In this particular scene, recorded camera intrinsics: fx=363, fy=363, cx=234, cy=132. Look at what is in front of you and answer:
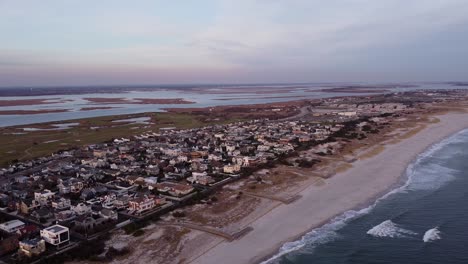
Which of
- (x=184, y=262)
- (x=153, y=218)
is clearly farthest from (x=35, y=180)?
A: (x=184, y=262)

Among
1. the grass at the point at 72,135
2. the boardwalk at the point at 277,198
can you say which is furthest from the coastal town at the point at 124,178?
the grass at the point at 72,135

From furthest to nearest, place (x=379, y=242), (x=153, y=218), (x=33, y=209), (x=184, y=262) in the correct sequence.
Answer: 1. (x=33, y=209)
2. (x=153, y=218)
3. (x=379, y=242)
4. (x=184, y=262)

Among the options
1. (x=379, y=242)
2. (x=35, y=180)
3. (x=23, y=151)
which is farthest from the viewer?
(x=23, y=151)

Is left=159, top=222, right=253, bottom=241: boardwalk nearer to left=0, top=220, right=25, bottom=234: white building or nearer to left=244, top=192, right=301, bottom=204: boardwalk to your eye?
left=244, top=192, right=301, bottom=204: boardwalk

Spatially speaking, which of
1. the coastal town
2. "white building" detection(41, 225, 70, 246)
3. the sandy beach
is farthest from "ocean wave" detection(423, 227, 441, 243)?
"white building" detection(41, 225, 70, 246)

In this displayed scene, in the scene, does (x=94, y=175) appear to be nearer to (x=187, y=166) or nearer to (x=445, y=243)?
(x=187, y=166)

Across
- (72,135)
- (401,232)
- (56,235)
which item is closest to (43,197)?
(56,235)
